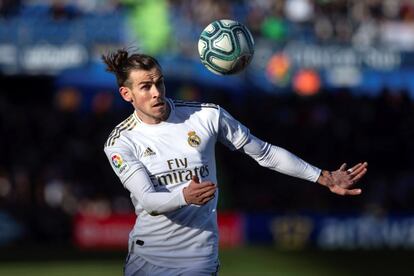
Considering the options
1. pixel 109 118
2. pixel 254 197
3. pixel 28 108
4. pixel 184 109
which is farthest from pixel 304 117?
pixel 184 109

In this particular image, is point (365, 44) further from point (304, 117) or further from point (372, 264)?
point (372, 264)

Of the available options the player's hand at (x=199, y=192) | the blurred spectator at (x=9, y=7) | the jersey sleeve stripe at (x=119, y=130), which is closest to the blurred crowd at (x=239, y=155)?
the blurred spectator at (x=9, y=7)

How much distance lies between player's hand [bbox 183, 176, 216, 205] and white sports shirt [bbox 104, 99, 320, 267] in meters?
0.48

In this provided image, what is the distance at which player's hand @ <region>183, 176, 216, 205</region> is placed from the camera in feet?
21.6

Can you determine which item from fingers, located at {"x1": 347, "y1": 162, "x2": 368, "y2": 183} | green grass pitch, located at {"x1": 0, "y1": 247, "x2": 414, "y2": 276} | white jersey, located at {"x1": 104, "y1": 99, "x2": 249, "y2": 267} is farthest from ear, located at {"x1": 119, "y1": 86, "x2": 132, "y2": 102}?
green grass pitch, located at {"x1": 0, "y1": 247, "x2": 414, "y2": 276}

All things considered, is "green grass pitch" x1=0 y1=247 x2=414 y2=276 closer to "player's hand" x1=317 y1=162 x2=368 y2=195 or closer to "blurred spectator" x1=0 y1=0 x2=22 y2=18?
"blurred spectator" x1=0 y1=0 x2=22 y2=18

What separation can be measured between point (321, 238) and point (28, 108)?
6.38 meters

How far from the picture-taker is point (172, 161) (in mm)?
7281

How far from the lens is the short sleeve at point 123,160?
23.4 feet

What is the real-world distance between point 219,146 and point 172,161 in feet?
40.9

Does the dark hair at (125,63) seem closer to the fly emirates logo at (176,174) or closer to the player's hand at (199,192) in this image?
the fly emirates logo at (176,174)

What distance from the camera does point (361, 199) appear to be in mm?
20453

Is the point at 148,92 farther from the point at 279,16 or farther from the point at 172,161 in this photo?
the point at 279,16

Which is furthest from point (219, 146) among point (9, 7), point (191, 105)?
point (191, 105)
